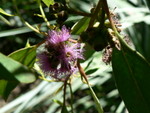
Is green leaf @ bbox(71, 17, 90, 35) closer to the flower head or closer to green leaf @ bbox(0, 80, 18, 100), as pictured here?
the flower head

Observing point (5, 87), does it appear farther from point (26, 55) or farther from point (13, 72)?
point (13, 72)

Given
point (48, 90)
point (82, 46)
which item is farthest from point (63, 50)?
point (48, 90)

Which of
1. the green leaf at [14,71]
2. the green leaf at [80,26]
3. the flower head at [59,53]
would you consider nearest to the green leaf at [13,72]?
the green leaf at [14,71]

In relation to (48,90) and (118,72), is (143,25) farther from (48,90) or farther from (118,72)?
(118,72)

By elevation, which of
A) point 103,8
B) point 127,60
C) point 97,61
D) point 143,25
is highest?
point 103,8

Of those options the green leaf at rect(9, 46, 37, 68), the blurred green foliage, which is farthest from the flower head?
the blurred green foliage

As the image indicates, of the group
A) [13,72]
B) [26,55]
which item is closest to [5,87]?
[26,55]
